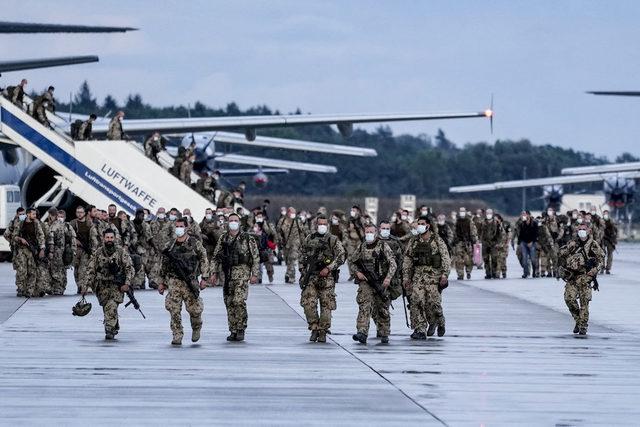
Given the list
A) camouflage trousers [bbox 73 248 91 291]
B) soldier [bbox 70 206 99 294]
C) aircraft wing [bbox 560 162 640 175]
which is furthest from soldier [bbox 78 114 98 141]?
aircraft wing [bbox 560 162 640 175]

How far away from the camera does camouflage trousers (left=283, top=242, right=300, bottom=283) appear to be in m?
32.5

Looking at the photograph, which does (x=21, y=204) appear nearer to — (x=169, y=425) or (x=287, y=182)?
(x=169, y=425)

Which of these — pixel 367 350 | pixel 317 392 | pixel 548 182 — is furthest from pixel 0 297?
pixel 548 182

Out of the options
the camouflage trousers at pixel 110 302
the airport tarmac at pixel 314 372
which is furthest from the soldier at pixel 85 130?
the camouflage trousers at pixel 110 302

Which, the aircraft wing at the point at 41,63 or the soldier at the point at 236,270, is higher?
the aircraft wing at the point at 41,63

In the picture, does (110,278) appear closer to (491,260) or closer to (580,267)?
(580,267)

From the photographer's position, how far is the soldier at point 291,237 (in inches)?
1286

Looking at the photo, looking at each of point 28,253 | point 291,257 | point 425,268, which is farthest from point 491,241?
point 425,268

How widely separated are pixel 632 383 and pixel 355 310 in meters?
10.3

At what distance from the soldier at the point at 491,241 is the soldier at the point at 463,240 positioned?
26 cm

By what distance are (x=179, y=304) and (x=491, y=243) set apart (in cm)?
1810

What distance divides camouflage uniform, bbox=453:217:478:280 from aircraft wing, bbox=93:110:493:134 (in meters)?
7.80

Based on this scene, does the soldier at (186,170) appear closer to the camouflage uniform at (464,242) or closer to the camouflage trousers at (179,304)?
the camouflage uniform at (464,242)

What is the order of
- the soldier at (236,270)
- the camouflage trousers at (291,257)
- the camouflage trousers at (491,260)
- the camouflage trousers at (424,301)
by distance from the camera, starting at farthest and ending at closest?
the camouflage trousers at (491,260), the camouflage trousers at (291,257), the camouflage trousers at (424,301), the soldier at (236,270)
